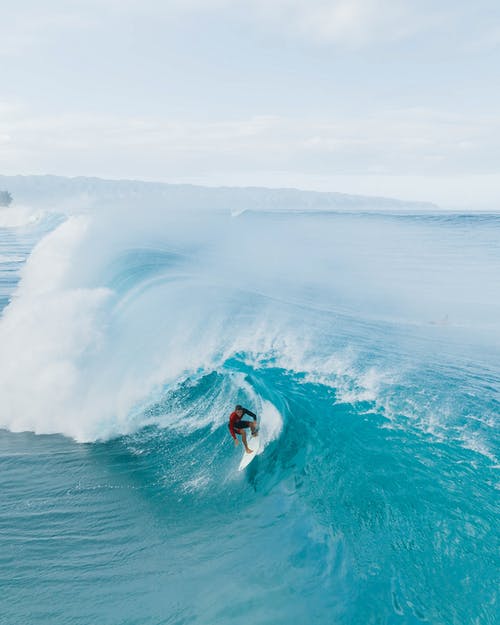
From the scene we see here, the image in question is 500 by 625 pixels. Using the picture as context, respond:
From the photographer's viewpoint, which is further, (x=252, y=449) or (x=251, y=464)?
(x=252, y=449)

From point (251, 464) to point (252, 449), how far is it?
0.45 m

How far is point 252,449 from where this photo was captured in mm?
9531

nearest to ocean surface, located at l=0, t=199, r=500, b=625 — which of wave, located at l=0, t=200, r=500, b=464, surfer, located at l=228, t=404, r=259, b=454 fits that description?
wave, located at l=0, t=200, r=500, b=464

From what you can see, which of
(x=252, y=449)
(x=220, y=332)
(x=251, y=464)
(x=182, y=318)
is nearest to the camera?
(x=251, y=464)

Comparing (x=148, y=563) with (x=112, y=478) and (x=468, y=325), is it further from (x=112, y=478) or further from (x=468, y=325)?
(x=468, y=325)

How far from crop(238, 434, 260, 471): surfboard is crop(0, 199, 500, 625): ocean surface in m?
0.14

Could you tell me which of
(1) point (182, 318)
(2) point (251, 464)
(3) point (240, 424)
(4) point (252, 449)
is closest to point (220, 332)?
(1) point (182, 318)

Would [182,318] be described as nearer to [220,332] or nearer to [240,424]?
[220,332]

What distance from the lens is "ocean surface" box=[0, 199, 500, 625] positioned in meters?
5.94

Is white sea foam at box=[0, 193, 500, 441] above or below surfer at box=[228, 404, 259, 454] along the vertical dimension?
below

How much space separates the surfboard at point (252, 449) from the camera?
9156mm

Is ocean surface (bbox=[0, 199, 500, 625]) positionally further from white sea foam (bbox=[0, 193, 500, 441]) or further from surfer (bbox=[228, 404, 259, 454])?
surfer (bbox=[228, 404, 259, 454])

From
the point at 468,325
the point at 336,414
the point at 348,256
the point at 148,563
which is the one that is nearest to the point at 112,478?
the point at 148,563

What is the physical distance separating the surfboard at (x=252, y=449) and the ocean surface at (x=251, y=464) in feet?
0.46
